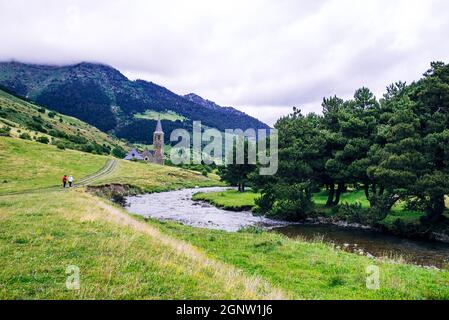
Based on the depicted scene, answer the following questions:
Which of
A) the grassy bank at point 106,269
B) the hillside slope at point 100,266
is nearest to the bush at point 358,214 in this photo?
the hillside slope at point 100,266

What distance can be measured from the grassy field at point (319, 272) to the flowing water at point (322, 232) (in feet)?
22.8

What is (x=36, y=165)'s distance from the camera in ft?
283

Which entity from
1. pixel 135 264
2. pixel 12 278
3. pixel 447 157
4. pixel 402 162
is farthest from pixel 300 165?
pixel 12 278

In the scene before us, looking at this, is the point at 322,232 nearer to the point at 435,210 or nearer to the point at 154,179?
the point at 435,210

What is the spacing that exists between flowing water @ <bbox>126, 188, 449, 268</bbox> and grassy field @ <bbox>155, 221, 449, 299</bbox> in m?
6.95

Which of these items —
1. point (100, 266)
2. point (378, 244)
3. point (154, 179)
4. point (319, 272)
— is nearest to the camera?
point (100, 266)

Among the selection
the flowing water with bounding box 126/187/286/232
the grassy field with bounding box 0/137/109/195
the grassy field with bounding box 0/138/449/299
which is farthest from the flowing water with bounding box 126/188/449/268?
the grassy field with bounding box 0/137/109/195

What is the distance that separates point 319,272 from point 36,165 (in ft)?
271

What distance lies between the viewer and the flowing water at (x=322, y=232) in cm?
3219

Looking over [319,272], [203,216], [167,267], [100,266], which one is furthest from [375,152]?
[100,266]

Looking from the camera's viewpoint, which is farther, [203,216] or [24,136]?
[24,136]

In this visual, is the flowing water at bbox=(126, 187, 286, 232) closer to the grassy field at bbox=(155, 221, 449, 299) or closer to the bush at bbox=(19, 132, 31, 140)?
the grassy field at bbox=(155, 221, 449, 299)

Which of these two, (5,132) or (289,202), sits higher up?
(5,132)

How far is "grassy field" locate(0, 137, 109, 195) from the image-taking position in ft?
226
